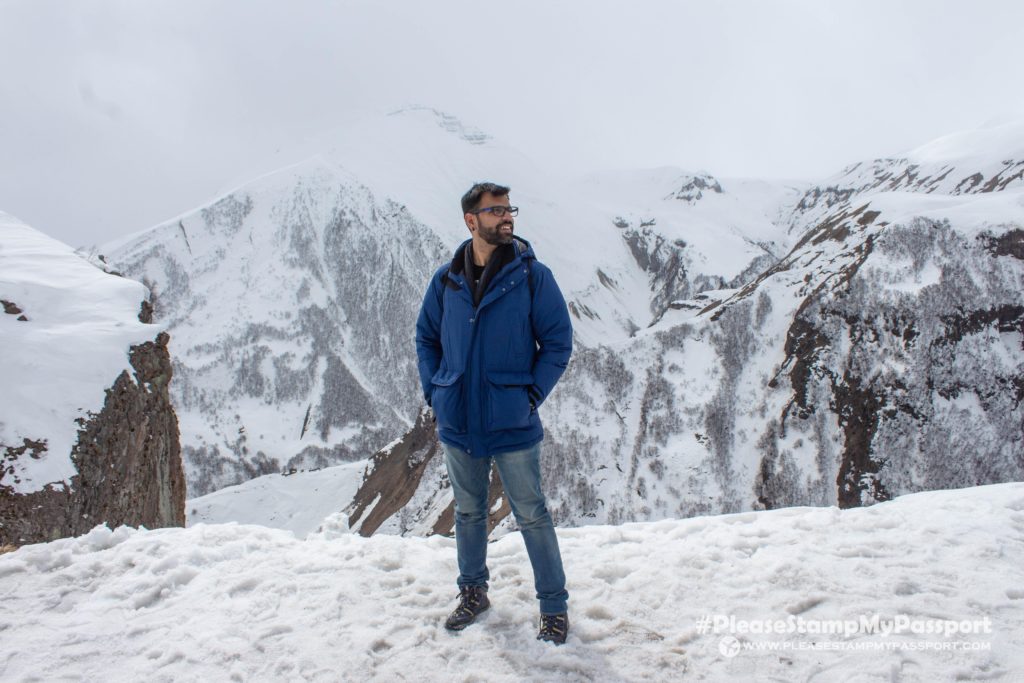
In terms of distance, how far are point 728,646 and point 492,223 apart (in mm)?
3229

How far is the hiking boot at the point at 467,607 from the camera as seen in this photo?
13.8ft

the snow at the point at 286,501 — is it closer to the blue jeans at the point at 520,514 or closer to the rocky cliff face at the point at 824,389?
the rocky cliff face at the point at 824,389

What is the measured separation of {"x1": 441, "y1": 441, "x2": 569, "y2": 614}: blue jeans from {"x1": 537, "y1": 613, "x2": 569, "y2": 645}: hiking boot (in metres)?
0.04

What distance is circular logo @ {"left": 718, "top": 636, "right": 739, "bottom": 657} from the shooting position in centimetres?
374

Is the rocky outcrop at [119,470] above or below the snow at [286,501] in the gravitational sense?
above

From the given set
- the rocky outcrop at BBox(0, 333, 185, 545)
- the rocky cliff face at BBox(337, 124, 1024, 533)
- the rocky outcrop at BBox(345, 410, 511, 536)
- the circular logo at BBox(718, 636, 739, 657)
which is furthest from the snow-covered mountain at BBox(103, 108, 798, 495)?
the circular logo at BBox(718, 636, 739, 657)

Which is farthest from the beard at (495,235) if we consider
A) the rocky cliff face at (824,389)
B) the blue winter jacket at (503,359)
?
the rocky cliff face at (824,389)

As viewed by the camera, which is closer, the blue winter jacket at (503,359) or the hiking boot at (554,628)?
the hiking boot at (554,628)

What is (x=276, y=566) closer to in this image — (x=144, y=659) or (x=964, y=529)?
(x=144, y=659)

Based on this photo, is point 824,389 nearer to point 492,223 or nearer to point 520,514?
point 520,514

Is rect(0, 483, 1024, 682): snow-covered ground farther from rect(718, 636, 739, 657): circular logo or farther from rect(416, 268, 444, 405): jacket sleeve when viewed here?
rect(416, 268, 444, 405): jacket sleeve

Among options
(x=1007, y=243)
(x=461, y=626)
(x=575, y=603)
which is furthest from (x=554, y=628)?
(x=1007, y=243)

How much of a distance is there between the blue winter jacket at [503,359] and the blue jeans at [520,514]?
134 millimetres

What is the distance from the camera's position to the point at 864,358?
51.3 meters
